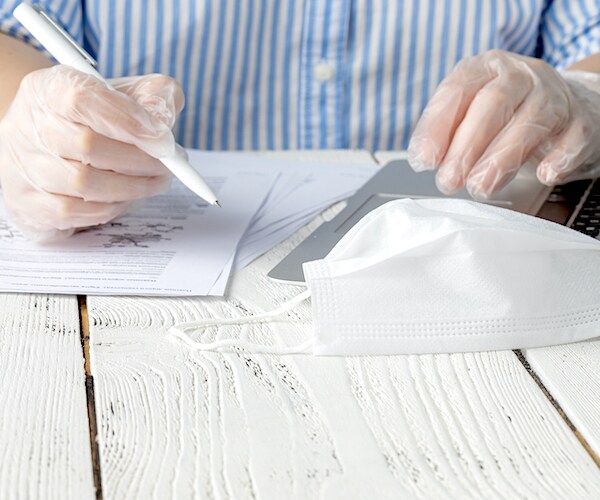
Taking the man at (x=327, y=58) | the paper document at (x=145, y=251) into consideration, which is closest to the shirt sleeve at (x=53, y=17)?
the man at (x=327, y=58)

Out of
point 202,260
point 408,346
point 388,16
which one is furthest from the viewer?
point 388,16

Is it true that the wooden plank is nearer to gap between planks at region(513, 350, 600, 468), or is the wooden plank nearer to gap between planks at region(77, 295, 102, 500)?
gap between planks at region(513, 350, 600, 468)

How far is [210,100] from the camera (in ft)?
3.65

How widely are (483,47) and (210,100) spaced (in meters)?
0.35

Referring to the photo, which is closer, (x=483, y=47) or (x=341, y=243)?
(x=341, y=243)

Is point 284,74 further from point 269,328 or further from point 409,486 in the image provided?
point 409,486

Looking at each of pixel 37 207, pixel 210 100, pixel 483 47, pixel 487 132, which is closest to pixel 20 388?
pixel 37 207

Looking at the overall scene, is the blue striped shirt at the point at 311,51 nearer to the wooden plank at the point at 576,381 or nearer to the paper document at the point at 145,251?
the paper document at the point at 145,251

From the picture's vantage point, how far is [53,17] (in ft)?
3.23

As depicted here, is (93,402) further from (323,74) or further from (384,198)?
(323,74)

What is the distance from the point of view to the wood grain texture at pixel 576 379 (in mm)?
456

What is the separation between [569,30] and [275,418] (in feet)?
2.62

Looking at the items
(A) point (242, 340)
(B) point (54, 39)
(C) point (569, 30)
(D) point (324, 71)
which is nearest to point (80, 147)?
(B) point (54, 39)

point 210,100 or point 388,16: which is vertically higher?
point 388,16
